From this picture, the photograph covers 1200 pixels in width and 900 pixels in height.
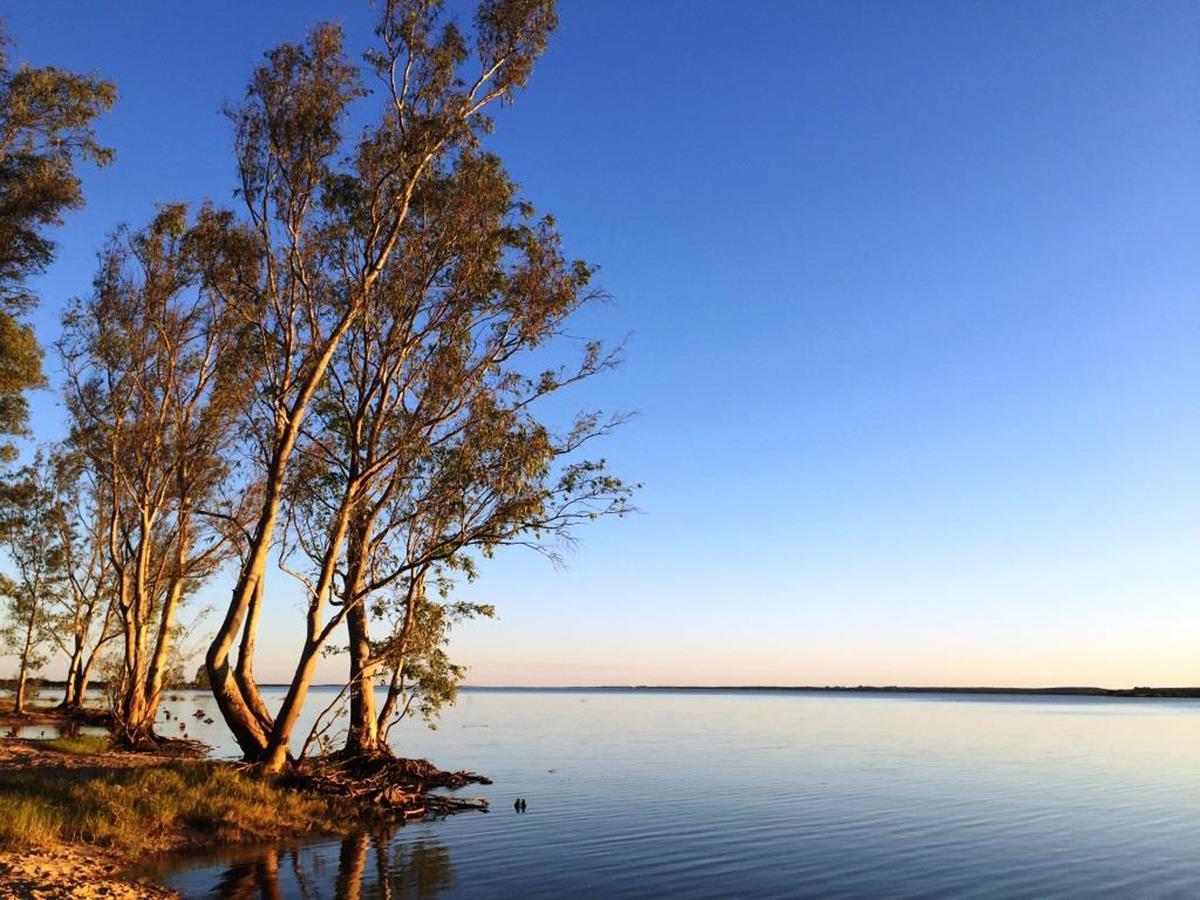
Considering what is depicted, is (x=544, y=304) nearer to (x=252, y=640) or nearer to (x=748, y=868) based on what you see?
(x=252, y=640)

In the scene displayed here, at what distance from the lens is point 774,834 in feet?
79.4

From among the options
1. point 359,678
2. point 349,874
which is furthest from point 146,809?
point 359,678

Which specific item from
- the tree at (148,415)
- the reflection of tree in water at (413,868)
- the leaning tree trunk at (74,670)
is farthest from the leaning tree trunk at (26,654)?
the reflection of tree in water at (413,868)

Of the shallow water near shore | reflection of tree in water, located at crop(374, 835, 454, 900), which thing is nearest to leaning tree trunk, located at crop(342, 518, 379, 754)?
the shallow water near shore

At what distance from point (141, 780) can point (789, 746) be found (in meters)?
42.6

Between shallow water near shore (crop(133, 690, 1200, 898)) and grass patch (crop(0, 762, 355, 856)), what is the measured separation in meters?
1.07

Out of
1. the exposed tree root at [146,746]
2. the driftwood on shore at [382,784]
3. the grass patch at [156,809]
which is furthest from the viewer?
the exposed tree root at [146,746]

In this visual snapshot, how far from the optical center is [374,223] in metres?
26.0

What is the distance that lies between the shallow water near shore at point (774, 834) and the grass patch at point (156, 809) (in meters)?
1.07

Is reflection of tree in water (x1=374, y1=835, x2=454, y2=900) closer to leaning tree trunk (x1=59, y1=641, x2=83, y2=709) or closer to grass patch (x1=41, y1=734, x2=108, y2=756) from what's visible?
grass patch (x1=41, y1=734, x2=108, y2=756)

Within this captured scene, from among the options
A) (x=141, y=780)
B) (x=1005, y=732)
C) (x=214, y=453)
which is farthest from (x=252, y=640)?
(x=1005, y=732)

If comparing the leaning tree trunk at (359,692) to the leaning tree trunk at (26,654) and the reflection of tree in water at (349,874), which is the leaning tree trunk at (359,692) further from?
the leaning tree trunk at (26,654)

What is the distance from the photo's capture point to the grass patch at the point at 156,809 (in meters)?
16.8

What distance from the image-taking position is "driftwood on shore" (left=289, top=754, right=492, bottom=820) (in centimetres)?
2506
